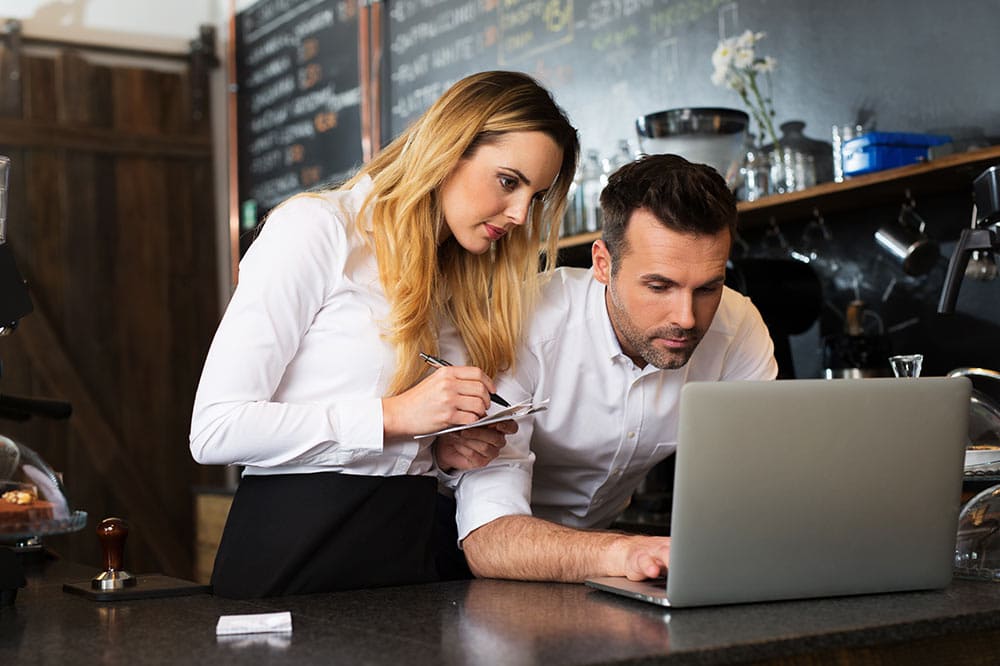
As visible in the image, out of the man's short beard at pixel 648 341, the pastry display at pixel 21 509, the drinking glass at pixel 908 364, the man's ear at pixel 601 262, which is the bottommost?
the pastry display at pixel 21 509

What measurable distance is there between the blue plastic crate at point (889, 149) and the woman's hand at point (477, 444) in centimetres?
105

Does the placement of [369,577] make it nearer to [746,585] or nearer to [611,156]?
[746,585]

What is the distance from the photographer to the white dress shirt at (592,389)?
2.04m

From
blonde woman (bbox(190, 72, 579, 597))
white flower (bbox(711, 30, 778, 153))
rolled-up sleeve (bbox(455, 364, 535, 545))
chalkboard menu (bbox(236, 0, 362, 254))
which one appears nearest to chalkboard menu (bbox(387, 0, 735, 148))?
white flower (bbox(711, 30, 778, 153))

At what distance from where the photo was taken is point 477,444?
1.77 metres

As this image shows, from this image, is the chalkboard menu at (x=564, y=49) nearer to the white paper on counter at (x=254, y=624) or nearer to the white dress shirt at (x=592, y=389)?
the white dress shirt at (x=592, y=389)

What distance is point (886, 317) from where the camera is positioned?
2.62m

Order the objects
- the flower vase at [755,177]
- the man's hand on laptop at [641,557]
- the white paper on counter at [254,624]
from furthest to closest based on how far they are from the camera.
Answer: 1. the flower vase at [755,177]
2. the man's hand on laptop at [641,557]
3. the white paper on counter at [254,624]

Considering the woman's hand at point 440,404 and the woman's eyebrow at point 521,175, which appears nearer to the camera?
the woman's hand at point 440,404

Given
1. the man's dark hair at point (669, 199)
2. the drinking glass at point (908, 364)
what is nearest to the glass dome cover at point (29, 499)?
the man's dark hair at point (669, 199)

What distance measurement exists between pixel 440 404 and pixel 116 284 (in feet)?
11.8

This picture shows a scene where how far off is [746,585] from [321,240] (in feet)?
2.55

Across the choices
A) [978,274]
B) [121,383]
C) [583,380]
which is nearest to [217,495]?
[121,383]

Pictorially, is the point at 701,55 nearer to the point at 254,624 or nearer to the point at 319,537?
the point at 319,537
